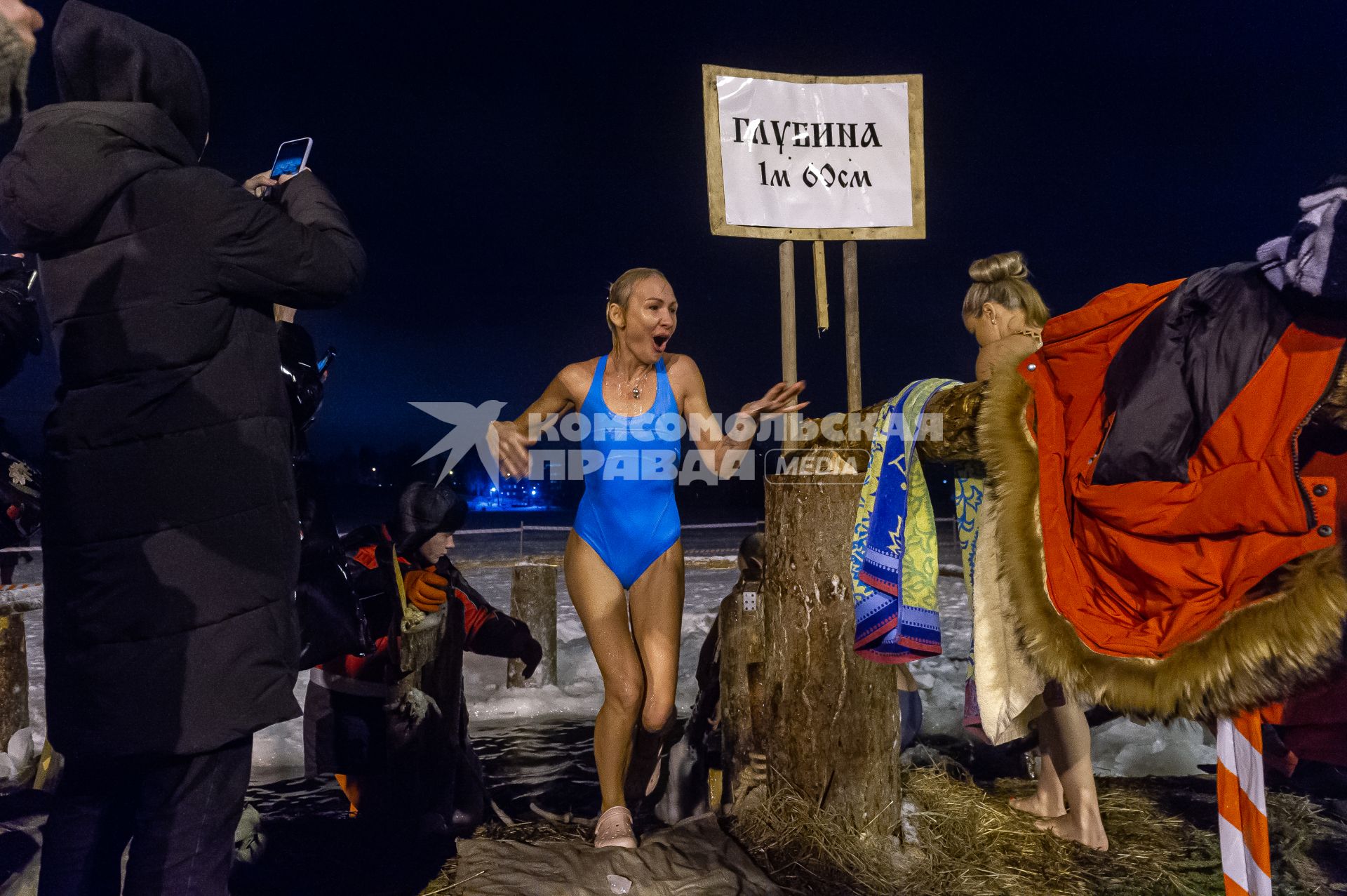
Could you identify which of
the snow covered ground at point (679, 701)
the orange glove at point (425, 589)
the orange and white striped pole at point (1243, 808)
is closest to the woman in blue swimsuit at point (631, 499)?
the orange glove at point (425, 589)

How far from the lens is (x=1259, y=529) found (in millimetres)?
1992

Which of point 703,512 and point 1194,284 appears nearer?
point 1194,284

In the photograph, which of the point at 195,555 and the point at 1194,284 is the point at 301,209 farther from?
the point at 1194,284

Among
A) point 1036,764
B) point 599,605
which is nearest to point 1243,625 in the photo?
point 599,605

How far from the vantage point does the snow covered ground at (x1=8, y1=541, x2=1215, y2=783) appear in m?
5.19

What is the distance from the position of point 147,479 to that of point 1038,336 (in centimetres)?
311

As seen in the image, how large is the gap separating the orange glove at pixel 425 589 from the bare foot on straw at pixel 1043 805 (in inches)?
116

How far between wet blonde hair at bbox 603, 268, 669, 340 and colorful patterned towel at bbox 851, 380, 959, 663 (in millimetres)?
1132

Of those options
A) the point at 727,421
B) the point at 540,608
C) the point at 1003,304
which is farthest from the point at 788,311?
the point at 540,608

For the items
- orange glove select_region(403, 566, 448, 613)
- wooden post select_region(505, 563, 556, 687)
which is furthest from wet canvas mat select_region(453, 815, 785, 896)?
wooden post select_region(505, 563, 556, 687)

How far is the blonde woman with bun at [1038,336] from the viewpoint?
3488 millimetres

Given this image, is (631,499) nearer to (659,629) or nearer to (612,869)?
(659,629)

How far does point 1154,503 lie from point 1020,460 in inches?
19.0

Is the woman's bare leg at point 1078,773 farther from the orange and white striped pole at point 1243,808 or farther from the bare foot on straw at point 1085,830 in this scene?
the orange and white striped pole at point 1243,808
